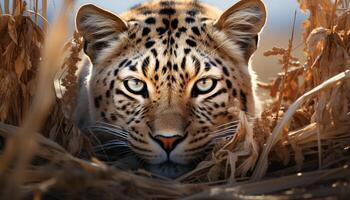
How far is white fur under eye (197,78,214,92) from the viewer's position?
534 cm

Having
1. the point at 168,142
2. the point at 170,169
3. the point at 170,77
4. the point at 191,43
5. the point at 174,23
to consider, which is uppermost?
the point at 174,23

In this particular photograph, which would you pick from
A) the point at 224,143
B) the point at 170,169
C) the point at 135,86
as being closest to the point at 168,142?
the point at 170,169

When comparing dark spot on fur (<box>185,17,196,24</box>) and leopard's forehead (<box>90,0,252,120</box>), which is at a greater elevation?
dark spot on fur (<box>185,17,196,24</box>)

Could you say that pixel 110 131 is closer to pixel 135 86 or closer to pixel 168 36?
pixel 135 86

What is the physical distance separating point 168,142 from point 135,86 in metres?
0.73

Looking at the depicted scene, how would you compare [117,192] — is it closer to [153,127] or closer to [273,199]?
[273,199]

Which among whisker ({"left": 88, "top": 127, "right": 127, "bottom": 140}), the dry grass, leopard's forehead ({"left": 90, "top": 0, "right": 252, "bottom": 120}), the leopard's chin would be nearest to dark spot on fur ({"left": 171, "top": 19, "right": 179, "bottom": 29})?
leopard's forehead ({"left": 90, "top": 0, "right": 252, "bottom": 120})

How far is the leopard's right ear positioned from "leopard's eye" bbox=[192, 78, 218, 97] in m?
0.80

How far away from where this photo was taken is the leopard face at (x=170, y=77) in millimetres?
4984

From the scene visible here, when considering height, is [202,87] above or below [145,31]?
below

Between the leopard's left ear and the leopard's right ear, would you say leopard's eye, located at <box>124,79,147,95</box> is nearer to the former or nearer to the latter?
the leopard's right ear

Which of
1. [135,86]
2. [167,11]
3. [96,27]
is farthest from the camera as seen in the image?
[167,11]

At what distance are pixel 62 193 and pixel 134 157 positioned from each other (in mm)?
1385

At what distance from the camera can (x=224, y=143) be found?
4.79 m
